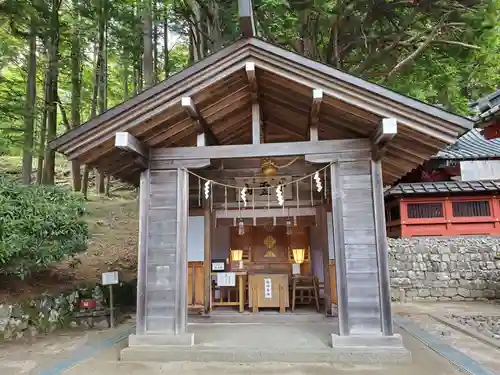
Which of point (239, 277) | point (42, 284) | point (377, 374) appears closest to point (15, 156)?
point (42, 284)

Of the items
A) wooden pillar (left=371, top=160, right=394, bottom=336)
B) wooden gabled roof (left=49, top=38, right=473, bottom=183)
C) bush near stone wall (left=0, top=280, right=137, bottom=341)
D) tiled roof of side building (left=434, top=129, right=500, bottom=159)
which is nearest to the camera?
wooden gabled roof (left=49, top=38, right=473, bottom=183)

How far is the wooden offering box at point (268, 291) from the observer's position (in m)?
8.23

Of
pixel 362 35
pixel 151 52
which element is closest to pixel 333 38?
pixel 362 35

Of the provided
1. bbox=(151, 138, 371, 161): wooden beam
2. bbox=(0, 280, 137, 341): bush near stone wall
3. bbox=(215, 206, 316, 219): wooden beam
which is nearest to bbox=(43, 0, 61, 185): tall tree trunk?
bbox=(0, 280, 137, 341): bush near stone wall

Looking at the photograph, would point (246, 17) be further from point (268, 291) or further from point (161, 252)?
point (268, 291)

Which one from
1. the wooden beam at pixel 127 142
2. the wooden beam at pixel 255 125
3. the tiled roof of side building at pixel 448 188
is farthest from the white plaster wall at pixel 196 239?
the tiled roof of side building at pixel 448 188

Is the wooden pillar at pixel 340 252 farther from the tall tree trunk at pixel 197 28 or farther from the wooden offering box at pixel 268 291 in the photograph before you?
the tall tree trunk at pixel 197 28

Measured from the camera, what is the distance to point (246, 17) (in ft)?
15.0

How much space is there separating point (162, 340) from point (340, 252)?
2974 mm

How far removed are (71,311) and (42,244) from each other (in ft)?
5.44

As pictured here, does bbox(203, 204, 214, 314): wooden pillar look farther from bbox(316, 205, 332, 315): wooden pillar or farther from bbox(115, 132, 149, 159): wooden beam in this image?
bbox(115, 132, 149, 159): wooden beam

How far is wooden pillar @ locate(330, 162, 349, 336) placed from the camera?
5325 mm

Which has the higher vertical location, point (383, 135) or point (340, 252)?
point (383, 135)

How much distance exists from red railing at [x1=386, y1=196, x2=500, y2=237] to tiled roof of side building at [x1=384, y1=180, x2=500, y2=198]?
343 mm
